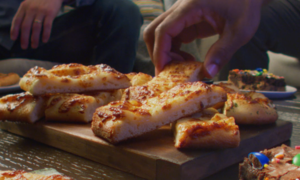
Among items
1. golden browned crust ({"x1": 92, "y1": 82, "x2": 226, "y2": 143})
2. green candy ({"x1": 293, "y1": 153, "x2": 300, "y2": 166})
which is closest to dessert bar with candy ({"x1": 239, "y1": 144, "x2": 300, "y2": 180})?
green candy ({"x1": 293, "y1": 153, "x2": 300, "y2": 166})

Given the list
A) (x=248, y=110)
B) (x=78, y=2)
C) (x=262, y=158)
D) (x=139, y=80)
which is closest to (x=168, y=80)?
(x=139, y=80)

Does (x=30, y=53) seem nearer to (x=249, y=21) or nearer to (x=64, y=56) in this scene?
(x=64, y=56)

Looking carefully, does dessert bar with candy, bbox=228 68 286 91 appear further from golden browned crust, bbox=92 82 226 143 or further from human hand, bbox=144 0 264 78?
golden browned crust, bbox=92 82 226 143

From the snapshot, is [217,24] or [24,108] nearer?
[24,108]

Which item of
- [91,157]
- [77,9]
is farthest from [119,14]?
[91,157]

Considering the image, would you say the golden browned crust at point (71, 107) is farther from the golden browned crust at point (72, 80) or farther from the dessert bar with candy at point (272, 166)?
the dessert bar with candy at point (272, 166)

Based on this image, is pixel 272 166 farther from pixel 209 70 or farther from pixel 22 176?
pixel 209 70

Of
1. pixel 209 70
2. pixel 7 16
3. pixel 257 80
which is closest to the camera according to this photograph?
pixel 209 70
